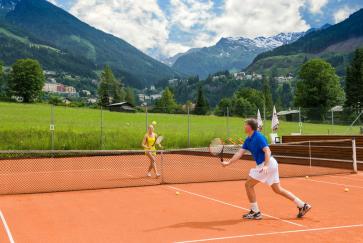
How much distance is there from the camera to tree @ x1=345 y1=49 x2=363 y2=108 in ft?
274

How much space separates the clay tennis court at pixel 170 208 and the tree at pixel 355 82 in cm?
7129

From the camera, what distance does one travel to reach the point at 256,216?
830 cm

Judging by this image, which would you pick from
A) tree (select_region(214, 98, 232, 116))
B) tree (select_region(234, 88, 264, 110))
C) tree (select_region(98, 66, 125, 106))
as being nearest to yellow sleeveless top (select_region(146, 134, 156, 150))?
tree (select_region(214, 98, 232, 116))

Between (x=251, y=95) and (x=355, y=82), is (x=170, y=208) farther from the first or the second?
(x=251, y=95)

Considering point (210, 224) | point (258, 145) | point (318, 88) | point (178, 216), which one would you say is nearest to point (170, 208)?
point (178, 216)

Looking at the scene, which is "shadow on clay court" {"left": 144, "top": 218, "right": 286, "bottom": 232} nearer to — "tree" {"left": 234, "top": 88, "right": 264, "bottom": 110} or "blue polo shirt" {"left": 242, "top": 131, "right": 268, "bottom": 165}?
"blue polo shirt" {"left": 242, "top": 131, "right": 268, "bottom": 165}

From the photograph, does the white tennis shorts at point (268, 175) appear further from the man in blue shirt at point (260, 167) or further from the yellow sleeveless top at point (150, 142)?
the yellow sleeveless top at point (150, 142)

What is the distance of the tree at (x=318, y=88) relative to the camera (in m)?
81.6

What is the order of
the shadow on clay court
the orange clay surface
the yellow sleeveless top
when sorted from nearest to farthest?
the orange clay surface, the shadow on clay court, the yellow sleeveless top

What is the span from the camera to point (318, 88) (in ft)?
272

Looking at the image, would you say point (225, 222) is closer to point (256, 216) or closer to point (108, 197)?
point (256, 216)

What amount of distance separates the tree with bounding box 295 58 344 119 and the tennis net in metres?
61.9

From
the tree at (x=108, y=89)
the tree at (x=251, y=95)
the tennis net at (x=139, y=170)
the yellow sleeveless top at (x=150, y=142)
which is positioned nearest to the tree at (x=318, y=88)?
the tree at (x=251, y=95)

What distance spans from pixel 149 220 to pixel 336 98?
78.3 metres
